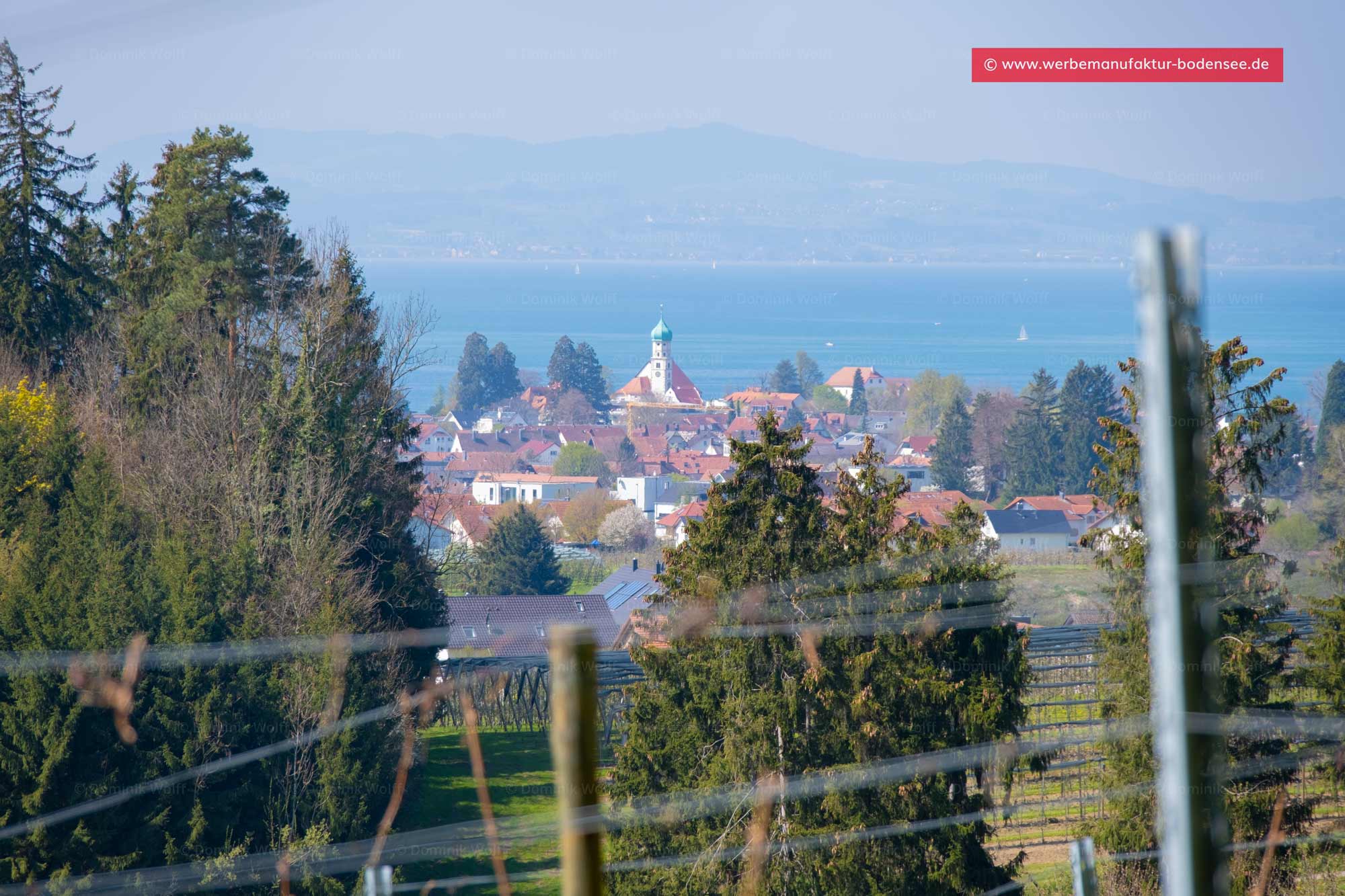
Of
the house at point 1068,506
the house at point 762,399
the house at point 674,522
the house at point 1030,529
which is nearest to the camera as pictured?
the house at point 1030,529

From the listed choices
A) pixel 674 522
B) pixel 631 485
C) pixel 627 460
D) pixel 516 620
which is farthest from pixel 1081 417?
pixel 516 620

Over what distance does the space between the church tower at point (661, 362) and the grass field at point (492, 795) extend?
96616 millimetres

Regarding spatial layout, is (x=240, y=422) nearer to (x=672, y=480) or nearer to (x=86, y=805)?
(x=86, y=805)

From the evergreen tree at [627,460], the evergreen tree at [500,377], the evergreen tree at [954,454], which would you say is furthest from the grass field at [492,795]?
the evergreen tree at [500,377]

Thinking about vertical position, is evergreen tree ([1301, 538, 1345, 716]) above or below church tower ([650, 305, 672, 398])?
below

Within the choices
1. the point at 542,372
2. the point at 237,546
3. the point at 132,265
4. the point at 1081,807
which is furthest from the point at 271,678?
the point at 542,372

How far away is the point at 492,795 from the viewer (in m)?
14.6

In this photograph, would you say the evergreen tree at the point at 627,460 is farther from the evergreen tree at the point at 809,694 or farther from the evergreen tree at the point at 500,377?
the evergreen tree at the point at 809,694

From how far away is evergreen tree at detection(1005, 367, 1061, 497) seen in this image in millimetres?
57594

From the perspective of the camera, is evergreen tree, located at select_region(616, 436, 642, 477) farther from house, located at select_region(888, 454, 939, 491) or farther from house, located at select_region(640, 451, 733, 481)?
house, located at select_region(888, 454, 939, 491)

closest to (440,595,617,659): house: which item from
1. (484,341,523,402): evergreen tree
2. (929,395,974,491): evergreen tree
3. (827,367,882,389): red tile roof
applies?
(929,395,974,491): evergreen tree

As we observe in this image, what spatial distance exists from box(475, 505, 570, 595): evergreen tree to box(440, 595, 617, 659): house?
230 inches

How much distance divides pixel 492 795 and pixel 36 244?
42.6 ft

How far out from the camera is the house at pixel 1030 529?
49.6 metres
